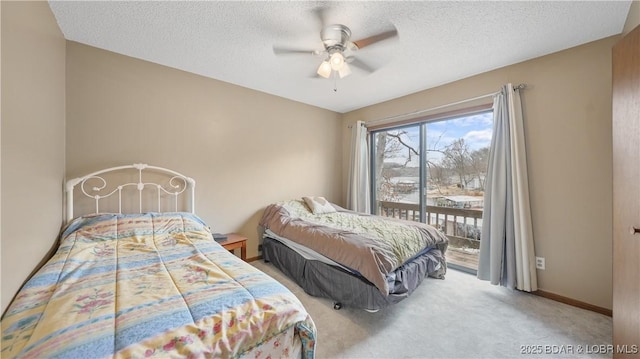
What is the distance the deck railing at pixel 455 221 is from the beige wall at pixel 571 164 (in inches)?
34.5

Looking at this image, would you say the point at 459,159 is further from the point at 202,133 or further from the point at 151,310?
the point at 151,310

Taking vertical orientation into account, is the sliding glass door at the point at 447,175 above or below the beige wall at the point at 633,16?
below

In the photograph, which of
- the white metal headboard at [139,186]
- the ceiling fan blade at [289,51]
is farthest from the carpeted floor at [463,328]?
the ceiling fan blade at [289,51]

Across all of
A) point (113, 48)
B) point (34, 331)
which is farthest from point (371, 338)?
point (113, 48)

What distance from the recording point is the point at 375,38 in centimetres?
190

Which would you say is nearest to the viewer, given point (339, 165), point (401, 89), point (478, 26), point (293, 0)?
point (293, 0)

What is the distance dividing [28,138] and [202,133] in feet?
4.94

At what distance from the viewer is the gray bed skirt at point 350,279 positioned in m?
1.86

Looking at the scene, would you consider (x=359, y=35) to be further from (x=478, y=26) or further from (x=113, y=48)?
(x=113, y=48)

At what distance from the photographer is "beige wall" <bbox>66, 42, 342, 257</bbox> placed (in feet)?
6.91

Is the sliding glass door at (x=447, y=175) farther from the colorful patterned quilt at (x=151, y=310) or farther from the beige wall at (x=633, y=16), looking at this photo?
the colorful patterned quilt at (x=151, y=310)

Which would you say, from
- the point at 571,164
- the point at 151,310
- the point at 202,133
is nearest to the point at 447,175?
the point at 571,164

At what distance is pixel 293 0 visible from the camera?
5.11 feet

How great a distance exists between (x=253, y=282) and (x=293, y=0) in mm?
1789
